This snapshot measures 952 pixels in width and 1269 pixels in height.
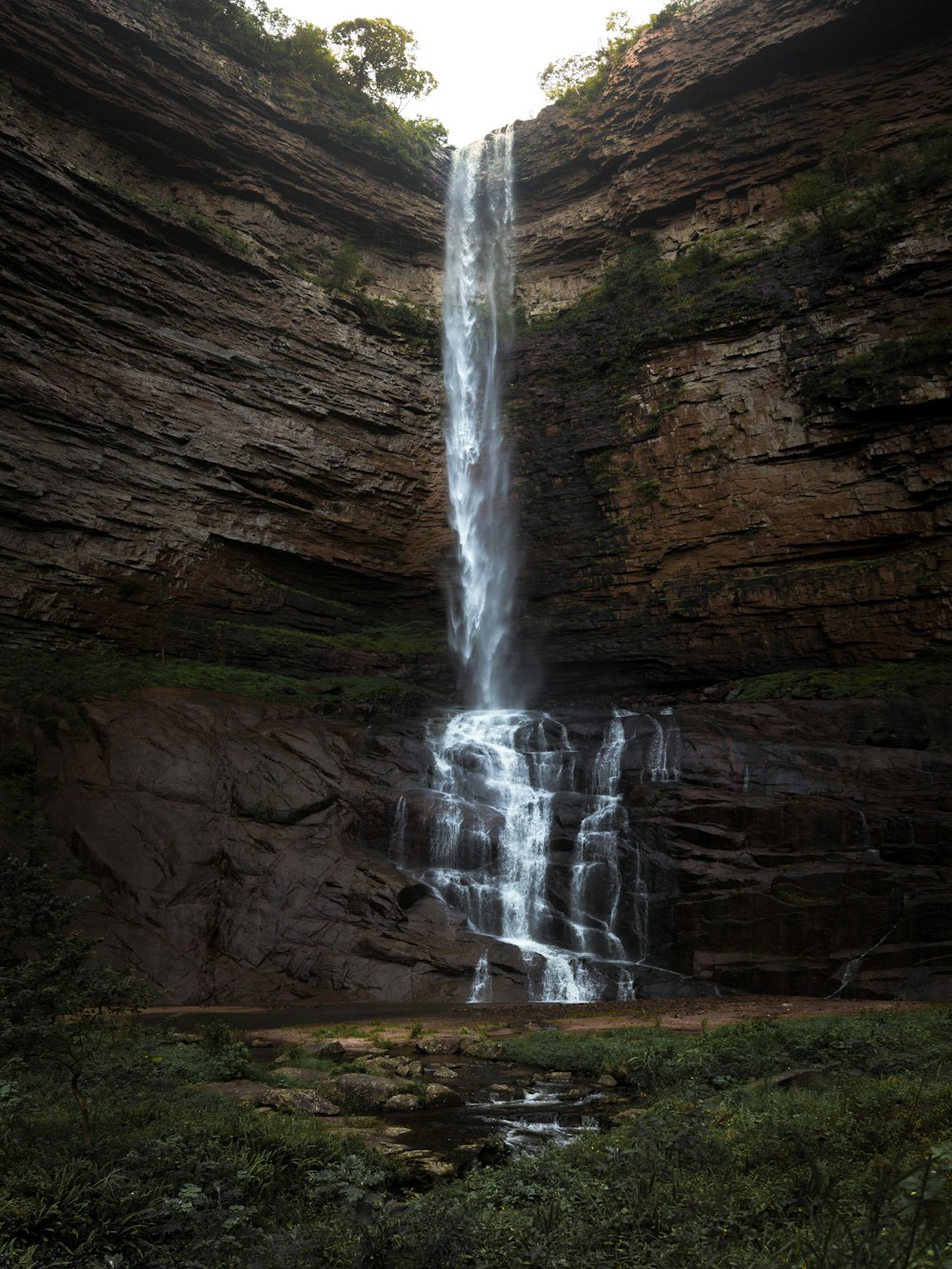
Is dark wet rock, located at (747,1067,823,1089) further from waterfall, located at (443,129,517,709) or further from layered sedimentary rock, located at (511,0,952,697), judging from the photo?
waterfall, located at (443,129,517,709)

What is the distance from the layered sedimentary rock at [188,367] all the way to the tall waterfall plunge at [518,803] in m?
1.88

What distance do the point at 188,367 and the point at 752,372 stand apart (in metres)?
16.3

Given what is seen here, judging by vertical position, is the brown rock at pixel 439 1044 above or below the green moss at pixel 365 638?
below

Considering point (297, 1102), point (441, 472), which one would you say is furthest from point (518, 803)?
point (441, 472)

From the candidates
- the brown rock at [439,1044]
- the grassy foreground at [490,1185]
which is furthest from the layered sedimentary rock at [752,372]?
the grassy foreground at [490,1185]

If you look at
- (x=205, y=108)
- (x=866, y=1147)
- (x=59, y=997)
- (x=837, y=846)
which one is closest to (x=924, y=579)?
(x=837, y=846)

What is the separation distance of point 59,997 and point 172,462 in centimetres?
1924

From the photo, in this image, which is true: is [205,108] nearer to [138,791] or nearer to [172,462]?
[172,462]

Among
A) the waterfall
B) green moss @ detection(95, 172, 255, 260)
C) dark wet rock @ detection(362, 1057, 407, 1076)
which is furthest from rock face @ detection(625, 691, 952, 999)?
green moss @ detection(95, 172, 255, 260)

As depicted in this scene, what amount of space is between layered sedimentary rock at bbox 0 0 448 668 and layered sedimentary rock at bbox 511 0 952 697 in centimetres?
562

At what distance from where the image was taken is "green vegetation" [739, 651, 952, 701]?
56.1 feet

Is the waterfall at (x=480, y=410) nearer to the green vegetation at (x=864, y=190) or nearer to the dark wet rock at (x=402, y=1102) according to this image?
the green vegetation at (x=864, y=190)

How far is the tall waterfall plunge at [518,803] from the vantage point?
14086mm

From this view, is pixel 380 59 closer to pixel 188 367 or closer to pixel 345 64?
pixel 345 64
